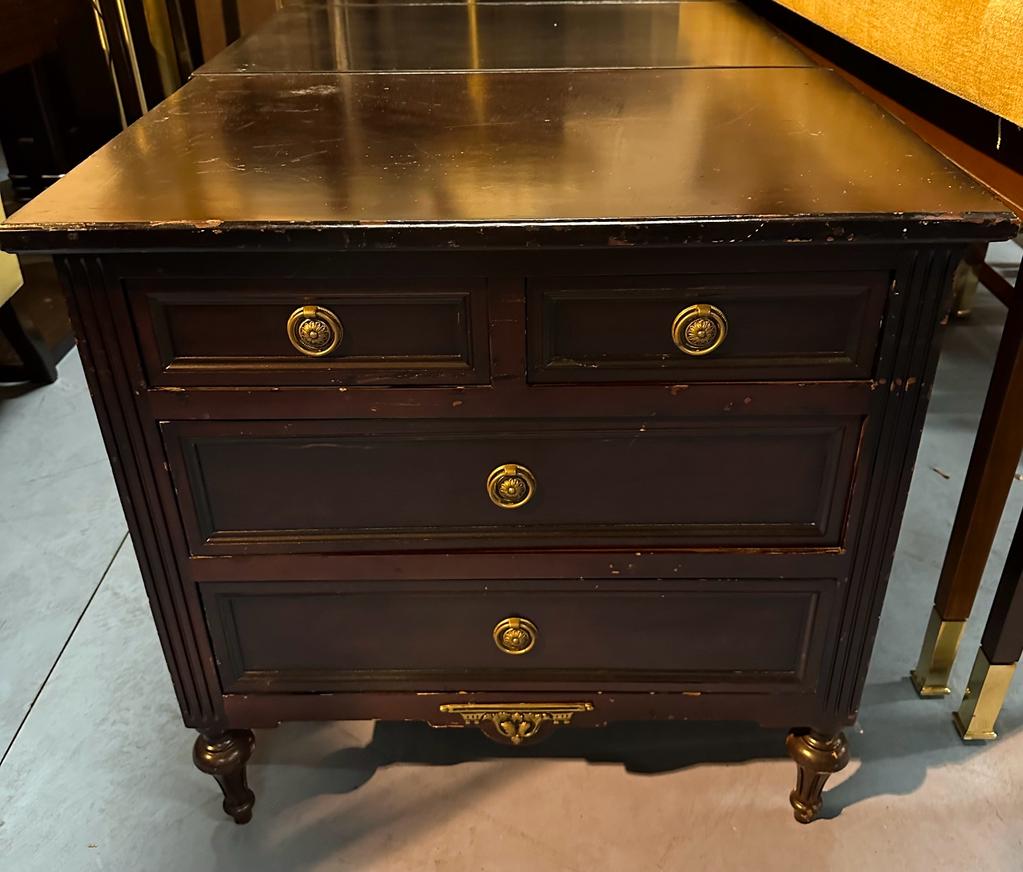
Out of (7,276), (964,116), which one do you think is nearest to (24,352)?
(7,276)

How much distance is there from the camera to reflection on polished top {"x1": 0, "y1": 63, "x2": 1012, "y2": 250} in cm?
71

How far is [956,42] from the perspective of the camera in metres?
0.95

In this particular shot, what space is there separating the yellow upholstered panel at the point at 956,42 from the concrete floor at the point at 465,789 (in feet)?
2.64

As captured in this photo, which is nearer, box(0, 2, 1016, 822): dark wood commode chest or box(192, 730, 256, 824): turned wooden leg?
box(0, 2, 1016, 822): dark wood commode chest

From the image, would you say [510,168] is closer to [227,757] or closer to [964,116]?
[964,116]

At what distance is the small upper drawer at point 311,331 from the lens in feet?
2.52

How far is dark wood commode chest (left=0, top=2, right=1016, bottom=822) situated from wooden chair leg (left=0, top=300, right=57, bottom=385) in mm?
1113

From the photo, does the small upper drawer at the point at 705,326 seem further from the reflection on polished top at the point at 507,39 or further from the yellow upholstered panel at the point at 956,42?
the reflection on polished top at the point at 507,39

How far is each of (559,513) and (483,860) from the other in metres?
0.47

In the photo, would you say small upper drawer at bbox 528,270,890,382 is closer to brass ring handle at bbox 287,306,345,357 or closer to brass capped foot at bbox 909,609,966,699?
brass ring handle at bbox 287,306,345,357

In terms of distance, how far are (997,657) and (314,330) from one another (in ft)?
3.11

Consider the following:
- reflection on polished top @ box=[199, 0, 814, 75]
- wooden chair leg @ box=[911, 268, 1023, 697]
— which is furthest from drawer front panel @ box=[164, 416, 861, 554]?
reflection on polished top @ box=[199, 0, 814, 75]

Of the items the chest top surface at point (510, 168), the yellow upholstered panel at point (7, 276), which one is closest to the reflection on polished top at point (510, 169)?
the chest top surface at point (510, 168)

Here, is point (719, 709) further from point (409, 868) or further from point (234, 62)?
point (234, 62)
